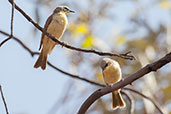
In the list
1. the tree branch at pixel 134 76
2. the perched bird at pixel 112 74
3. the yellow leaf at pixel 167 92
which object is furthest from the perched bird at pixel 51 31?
the yellow leaf at pixel 167 92

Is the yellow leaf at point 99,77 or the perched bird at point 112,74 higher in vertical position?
the yellow leaf at point 99,77

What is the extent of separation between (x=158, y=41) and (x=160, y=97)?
3.29 ft

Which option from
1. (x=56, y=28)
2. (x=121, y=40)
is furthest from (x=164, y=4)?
(x=56, y=28)

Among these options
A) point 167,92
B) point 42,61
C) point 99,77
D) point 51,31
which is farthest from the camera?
point 99,77

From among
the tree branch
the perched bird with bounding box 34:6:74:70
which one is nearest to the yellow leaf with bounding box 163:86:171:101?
the perched bird with bounding box 34:6:74:70

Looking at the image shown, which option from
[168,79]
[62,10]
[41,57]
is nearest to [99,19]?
[168,79]

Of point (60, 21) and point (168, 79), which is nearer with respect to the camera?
point (60, 21)

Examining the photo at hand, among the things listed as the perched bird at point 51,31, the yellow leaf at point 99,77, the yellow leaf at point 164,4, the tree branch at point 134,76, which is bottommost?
the tree branch at point 134,76

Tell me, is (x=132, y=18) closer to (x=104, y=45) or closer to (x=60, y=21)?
(x=104, y=45)

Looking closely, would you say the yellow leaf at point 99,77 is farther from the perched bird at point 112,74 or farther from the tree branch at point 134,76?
the tree branch at point 134,76

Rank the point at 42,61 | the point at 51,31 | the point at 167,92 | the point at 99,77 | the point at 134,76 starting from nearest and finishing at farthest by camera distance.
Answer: the point at 134,76, the point at 42,61, the point at 51,31, the point at 167,92, the point at 99,77

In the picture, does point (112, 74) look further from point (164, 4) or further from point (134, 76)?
point (164, 4)

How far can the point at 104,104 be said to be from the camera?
562cm

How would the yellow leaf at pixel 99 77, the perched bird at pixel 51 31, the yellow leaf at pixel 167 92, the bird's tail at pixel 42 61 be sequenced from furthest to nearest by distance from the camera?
1. the yellow leaf at pixel 99 77
2. the yellow leaf at pixel 167 92
3. the perched bird at pixel 51 31
4. the bird's tail at pixel 42 61
